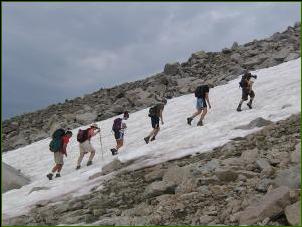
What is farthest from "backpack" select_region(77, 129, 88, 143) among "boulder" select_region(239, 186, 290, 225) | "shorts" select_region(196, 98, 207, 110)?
"boulder" select_region(239, 186, 290, 225)

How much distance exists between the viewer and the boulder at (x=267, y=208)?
10.1m

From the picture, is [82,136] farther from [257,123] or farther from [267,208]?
[267,208]

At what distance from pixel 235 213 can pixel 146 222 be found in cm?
200

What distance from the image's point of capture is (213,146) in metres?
17.6

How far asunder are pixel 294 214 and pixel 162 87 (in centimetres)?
3142

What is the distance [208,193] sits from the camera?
40.7 feet

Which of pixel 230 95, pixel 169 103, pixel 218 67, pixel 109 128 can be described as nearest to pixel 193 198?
pixel 230 95

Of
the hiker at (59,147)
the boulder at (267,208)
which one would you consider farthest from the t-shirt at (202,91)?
the boulder at (267,208)

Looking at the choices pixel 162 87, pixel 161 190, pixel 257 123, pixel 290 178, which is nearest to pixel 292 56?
pixel 162 87

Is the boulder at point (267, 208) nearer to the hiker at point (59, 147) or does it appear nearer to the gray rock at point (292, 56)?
the hiker at point (59, 147)

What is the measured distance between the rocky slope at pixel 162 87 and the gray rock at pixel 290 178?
83.1 ft

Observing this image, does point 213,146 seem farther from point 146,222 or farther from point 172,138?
point 146,222

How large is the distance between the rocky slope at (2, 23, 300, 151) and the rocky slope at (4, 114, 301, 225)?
68.7 ft

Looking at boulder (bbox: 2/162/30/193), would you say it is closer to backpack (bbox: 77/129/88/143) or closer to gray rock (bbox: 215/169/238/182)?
backpack (bbox: 77/129/88/143)
